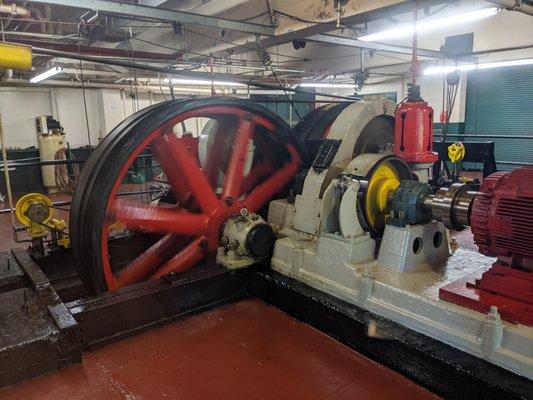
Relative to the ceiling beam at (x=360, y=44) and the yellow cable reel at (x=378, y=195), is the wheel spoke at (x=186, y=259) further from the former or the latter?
the ceiling beam at (x=360, y=44)

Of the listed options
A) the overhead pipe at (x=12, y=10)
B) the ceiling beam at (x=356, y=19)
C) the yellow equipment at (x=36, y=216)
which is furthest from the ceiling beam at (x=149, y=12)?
the yellow equipment at (x=36, y=216)

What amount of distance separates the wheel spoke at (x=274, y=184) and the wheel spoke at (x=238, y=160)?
138mm

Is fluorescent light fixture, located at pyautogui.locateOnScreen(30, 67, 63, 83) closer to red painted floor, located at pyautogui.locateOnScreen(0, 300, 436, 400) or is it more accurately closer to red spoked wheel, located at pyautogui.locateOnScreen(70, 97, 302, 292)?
red spoked wheel, located at pyautogui.locateOnScreen(70, 97, 302, 292)

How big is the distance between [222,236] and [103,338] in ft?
2.79

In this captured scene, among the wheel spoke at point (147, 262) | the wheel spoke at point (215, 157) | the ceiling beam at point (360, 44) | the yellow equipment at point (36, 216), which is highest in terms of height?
the ceiling beam at point (360, 44)

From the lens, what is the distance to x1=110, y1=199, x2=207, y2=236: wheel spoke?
2148 millimetres

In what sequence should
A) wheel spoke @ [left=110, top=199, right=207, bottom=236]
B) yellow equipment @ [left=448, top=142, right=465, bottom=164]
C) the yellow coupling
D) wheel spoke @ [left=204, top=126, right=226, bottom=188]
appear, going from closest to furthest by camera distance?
1. the yellow coupling
2. wheel spoke @ [left=110, top=199, right=207, bottom=236]
3. wheel spoke @ [left=204, top=126, right=226, bottom=188]
4. yellow equipment @ [left=448, top=142, right=465, bottom=164]

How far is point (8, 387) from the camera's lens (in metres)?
1.58

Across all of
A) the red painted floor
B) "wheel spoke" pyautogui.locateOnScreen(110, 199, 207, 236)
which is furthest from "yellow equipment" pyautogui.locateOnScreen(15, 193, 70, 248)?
the red painted floor

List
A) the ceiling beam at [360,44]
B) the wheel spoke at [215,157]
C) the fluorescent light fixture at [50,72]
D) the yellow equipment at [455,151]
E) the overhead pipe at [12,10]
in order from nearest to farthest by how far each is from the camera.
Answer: the wheel spoke at [215,157], the overhead pipe at [12,10], the ceiling beam at [360,44], the yellow equipment at [455,151], the fluorescent light fixture at [50,72]

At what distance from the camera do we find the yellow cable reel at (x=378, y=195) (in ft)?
6.84

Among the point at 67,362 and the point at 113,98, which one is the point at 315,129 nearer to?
the point at 67,362

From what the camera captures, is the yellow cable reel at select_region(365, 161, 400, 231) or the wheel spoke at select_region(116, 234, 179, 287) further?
the wheel spoke at select_region(116, 234, 179, 287)

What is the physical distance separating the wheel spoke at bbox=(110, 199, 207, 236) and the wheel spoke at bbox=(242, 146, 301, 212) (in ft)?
1.29
